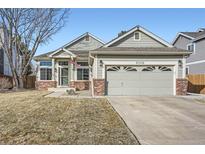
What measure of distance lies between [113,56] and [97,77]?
1829 millimetres

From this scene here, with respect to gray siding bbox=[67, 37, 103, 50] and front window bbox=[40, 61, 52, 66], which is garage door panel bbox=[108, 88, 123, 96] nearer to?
front window bbox=[40, 61, 52, 66]

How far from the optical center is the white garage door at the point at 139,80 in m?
19.8

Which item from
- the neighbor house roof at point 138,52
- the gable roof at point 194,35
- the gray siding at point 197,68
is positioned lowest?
the gray siding at point 197,68

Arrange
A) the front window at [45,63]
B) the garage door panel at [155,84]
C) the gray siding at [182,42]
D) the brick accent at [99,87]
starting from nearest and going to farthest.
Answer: the brick accent at [99,87]
the garage door panel at [155,84]
the front window at [45,63]
the gray siding at [182,42]

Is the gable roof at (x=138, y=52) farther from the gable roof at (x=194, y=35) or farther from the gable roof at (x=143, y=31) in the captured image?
the gable roof at (x=194, y=35)

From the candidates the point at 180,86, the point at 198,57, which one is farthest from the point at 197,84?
the point at 180,86

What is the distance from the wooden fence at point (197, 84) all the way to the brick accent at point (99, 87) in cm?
912

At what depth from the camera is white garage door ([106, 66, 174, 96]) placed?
19.8 m

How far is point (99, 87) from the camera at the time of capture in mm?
19422

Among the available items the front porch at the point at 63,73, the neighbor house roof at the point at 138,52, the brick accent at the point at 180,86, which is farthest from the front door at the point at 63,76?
the brick accent at the point at 180,86

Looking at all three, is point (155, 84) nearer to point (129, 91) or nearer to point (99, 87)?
point (129, 91)

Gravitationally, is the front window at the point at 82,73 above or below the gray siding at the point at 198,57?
below

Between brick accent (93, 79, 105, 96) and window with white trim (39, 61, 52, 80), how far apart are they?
32.6 feet
